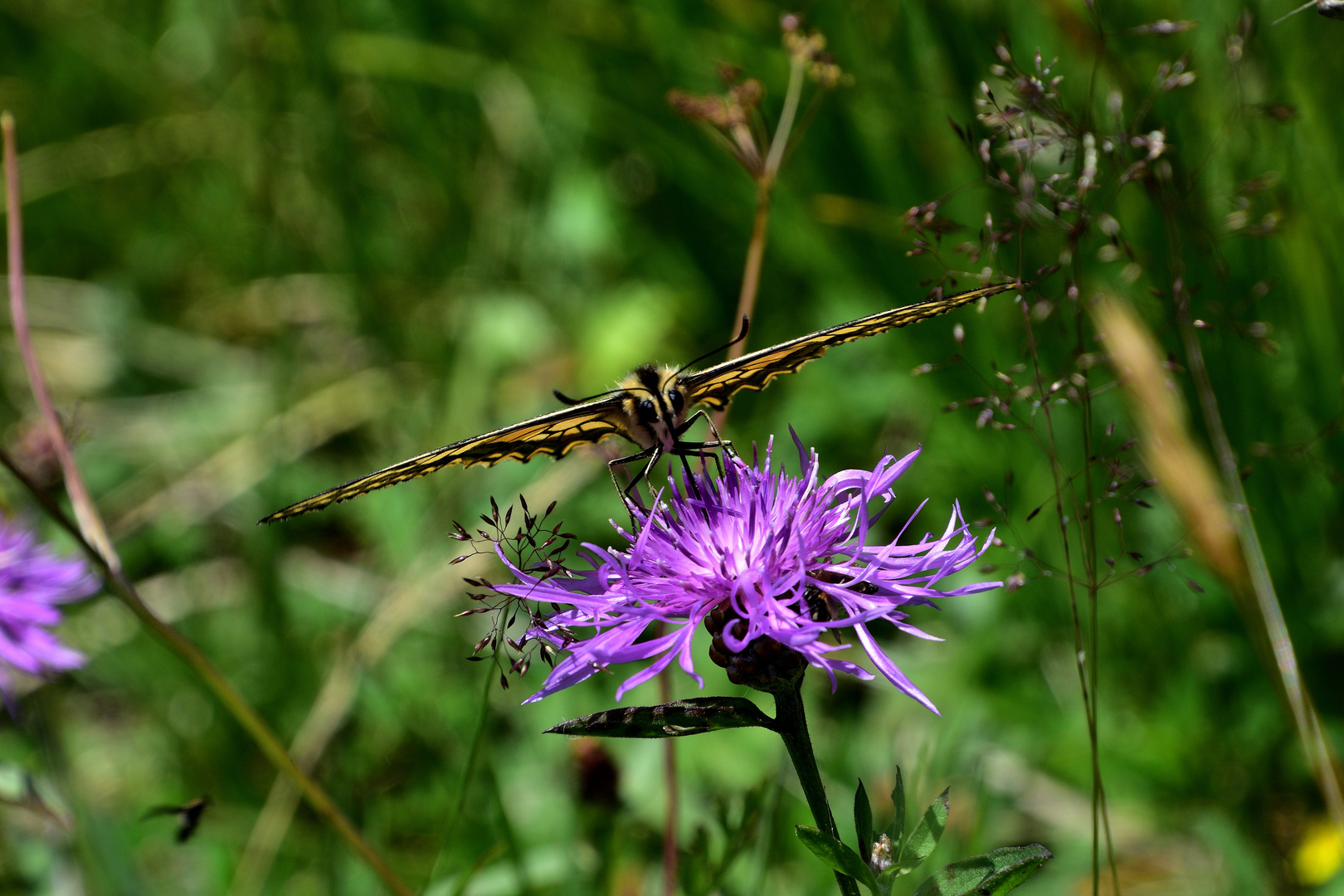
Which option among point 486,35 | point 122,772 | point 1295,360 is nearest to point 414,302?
point 486,35

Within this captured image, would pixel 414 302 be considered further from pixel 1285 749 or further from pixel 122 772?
pixel 1285 749

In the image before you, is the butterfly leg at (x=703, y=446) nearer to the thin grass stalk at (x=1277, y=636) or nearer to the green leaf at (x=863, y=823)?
the green leaf at (x=863, y=823)

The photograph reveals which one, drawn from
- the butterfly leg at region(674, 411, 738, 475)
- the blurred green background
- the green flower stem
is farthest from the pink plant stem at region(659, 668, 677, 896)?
the green flower stem

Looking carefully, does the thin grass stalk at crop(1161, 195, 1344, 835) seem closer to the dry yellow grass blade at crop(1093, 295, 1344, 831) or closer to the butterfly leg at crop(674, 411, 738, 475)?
the dry yellow grass blade at crop(1093, 295, 1344, 831)

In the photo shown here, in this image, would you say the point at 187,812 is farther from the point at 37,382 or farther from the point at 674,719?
the point at 674,719

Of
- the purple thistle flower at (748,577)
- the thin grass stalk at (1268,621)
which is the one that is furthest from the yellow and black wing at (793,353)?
the thin grass stalk at (1268,621)

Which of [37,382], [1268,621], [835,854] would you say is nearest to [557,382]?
[37,382]
